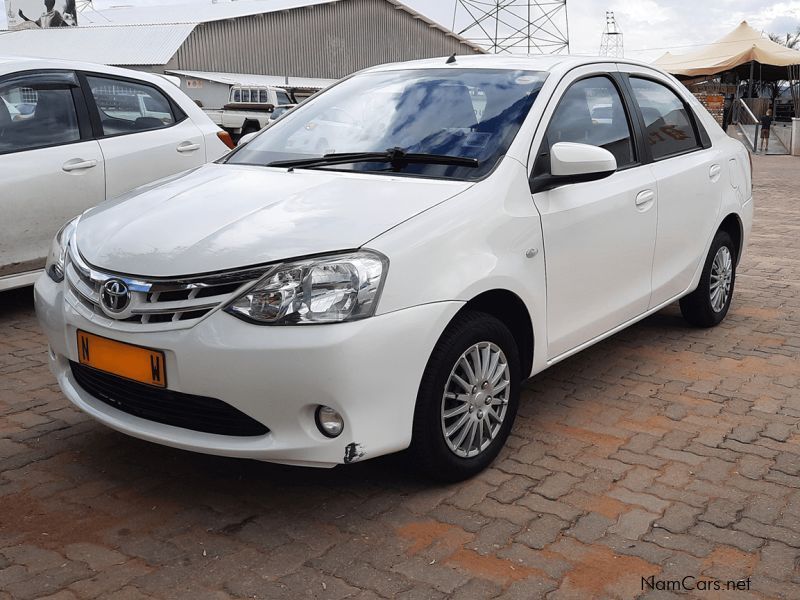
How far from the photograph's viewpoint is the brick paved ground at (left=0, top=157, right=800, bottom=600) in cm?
282

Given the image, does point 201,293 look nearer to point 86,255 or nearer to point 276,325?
point 276,325

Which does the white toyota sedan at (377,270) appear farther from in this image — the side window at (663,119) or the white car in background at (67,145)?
the white car in background at (67,145)

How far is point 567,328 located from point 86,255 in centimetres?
210

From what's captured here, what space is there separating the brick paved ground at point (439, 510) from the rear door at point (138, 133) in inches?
78.2

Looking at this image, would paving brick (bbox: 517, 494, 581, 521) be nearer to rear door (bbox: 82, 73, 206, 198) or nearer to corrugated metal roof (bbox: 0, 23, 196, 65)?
rear door (bbox: 82, 73, 206, 198)

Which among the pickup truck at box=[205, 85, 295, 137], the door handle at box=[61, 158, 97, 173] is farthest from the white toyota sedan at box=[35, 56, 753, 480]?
the pickup truck at box=[205, 85, 295, 137]

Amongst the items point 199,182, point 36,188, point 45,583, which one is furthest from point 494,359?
point 36,188

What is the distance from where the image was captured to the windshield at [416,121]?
3.76 metres

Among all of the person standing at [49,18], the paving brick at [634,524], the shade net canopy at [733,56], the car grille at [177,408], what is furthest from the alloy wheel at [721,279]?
the person standing at [49,18]

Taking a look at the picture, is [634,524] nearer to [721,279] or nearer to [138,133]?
[721,279]

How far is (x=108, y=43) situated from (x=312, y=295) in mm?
48219

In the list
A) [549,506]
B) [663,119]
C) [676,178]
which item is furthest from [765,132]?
[549,506]

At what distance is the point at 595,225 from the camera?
4059 millimetres

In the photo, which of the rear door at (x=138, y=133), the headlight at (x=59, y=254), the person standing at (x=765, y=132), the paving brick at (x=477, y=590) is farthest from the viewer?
the person standing at (x=765, y=132)
